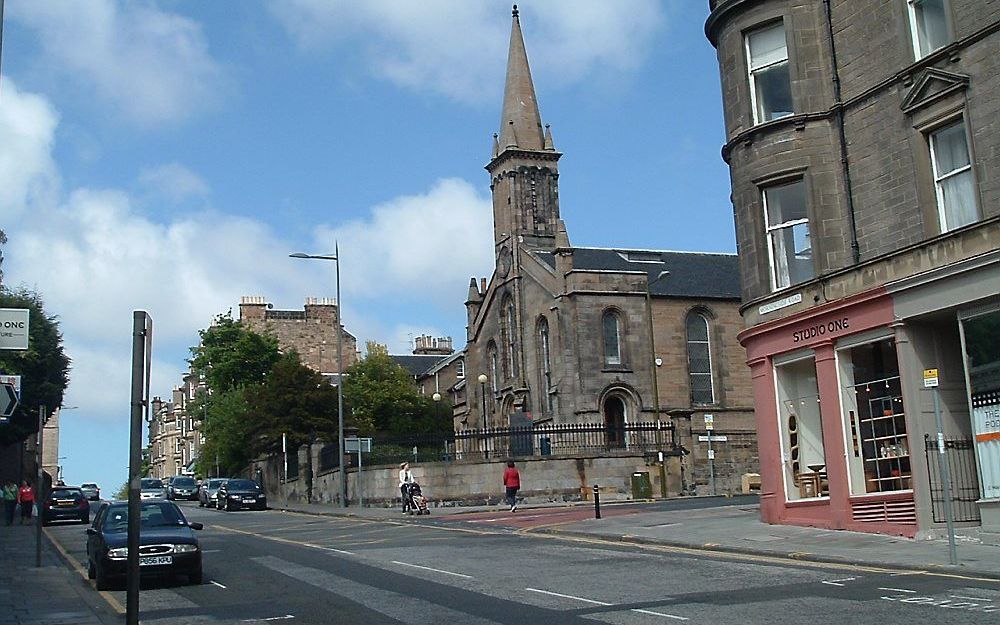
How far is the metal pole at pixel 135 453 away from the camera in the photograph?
8711 mm

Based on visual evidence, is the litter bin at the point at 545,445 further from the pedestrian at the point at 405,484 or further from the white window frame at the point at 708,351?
the white window frame at the point at 708,351

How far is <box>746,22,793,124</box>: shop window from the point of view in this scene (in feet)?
77.9

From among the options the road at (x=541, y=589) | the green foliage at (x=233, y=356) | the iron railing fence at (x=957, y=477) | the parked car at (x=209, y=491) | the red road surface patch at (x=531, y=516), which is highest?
the green foliage at (x=233, y=356)

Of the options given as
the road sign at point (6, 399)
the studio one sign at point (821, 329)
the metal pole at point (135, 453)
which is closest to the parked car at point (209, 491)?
the road sign at point (6, 399)

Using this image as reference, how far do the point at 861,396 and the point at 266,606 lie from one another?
508 inches

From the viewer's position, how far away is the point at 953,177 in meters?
20.0

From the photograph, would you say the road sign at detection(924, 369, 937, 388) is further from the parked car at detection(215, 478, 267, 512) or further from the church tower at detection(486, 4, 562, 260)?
the church tower at detection(486, 4, 562, 260)

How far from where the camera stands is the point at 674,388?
58.2 meters

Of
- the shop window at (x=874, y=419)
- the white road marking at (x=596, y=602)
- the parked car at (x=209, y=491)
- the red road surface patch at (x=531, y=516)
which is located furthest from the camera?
the parked car at (x=209, y=491)

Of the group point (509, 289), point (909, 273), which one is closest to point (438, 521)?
point (909, 273)

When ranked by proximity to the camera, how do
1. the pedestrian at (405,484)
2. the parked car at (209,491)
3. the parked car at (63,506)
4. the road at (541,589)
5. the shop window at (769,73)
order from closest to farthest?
1. the road at (541,589)
2. the shop window at (769,73)
3. the pedestrian at (405,484)
4. the parked car at (63,506)
5. the parked car at (209,491)

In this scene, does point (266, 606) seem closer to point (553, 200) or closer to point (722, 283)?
point (722, 283)

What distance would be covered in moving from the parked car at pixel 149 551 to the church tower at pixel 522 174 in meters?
48.8

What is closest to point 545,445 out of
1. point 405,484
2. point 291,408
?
Result: point 405,484
